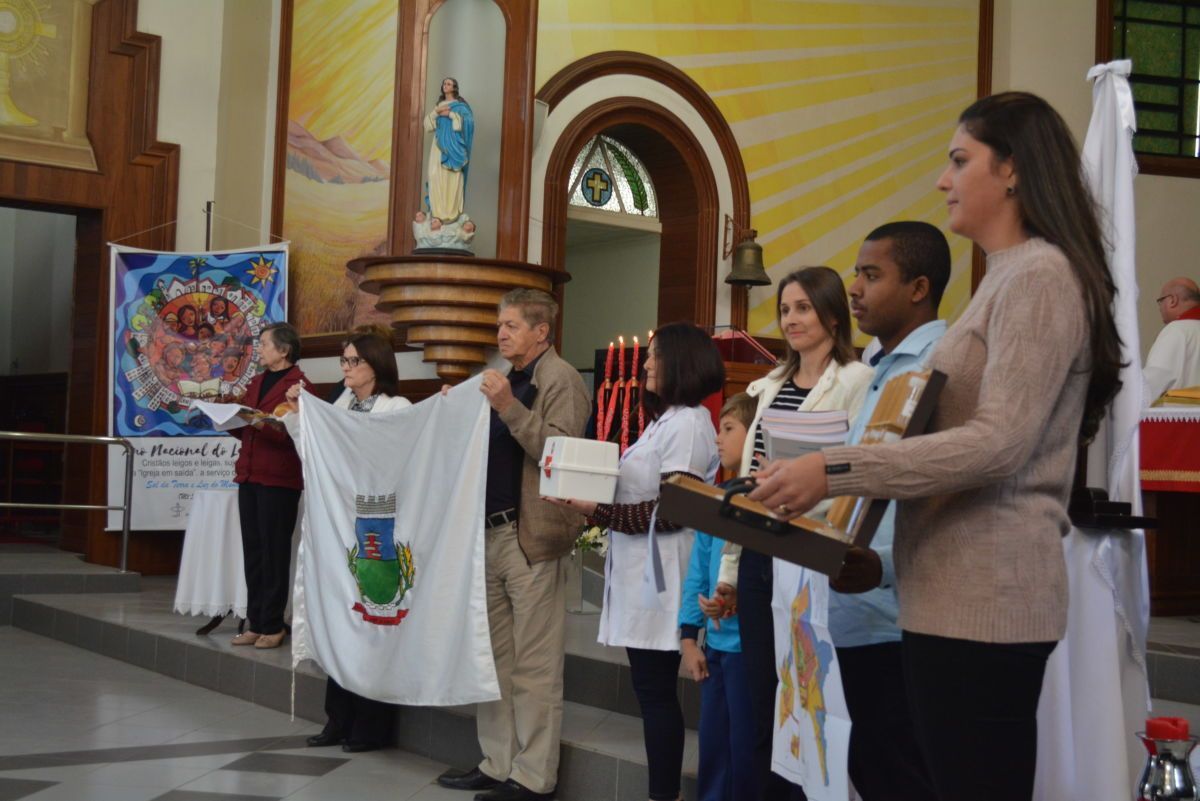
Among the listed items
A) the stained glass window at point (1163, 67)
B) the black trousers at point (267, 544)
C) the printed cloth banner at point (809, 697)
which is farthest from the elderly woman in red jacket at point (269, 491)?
the stained glass window at point (1163, 67)

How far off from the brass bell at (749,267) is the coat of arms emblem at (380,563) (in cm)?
535

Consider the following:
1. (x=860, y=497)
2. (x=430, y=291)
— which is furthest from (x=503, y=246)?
(x=860, y=497)

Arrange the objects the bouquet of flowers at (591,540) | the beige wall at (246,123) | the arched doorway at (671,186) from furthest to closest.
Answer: the beige wall at (246,123) < the arched doorway at (671,186) < the bouquet of flowers at (591,540)

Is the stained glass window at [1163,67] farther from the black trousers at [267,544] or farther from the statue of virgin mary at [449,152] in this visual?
the black trousers at [267,544]

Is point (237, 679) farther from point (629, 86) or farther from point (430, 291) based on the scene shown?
point (629, 86)

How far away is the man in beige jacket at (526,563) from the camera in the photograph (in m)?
4.55

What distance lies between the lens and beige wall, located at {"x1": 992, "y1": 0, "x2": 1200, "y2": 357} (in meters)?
11.0

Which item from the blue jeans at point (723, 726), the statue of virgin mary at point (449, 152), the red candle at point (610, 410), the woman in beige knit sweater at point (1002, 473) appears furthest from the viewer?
the statue of virgin mary at point (449, 152)

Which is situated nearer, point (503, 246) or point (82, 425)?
point (503, 246)

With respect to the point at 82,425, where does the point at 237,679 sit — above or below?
below

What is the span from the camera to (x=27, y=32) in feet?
33.3

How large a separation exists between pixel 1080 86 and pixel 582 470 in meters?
8.74

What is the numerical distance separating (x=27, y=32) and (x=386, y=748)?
7.22 m

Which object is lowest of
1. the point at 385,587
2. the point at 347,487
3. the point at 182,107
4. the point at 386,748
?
the point at 386,748
